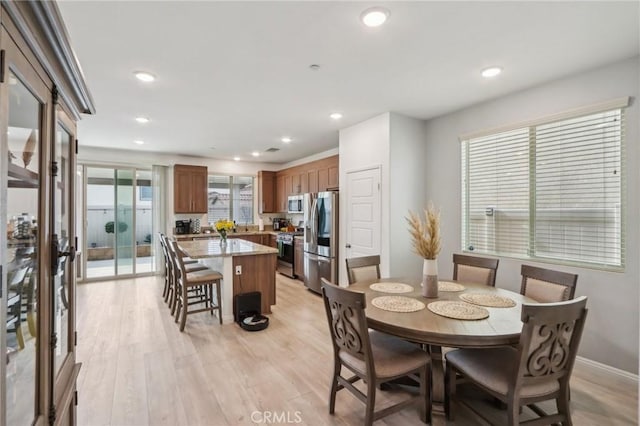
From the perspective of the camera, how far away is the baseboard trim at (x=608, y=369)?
7.90 feet

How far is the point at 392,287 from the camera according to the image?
2.62m

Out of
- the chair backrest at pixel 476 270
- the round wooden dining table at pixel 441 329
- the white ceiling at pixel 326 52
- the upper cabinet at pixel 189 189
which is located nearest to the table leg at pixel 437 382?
the round wooden dining table at pixel 441 329

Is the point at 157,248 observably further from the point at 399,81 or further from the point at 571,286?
the point at 571,286

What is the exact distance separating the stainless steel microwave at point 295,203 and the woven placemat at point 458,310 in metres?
4.31

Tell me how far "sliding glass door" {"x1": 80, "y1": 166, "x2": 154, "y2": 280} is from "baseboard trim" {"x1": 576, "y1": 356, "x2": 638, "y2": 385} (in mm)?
7104

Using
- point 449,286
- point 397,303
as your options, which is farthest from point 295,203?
point 397,303

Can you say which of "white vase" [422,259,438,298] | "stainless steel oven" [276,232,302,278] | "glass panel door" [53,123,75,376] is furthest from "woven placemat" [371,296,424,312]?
"stainless steel oven" [276,232,302,278]

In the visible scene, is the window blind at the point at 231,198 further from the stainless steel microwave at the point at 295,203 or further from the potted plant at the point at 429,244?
the potted plant at the point at 429,244

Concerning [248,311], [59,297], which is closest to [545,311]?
[59,297]

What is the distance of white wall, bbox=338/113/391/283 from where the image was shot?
3.80m

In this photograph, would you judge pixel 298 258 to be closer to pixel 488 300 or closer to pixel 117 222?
pixel 117 222

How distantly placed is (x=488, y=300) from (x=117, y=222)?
21.8 feet

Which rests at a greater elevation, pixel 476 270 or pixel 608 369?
pixel 476 270

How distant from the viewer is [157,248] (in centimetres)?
638
